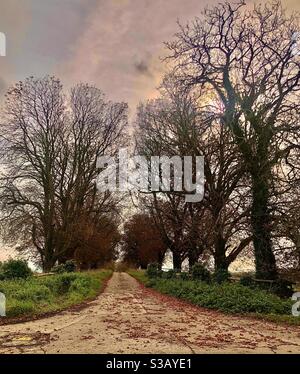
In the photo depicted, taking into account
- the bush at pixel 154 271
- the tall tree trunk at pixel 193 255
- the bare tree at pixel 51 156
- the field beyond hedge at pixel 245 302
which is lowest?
the bush at pixel 154 271

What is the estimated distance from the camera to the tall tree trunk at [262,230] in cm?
1727

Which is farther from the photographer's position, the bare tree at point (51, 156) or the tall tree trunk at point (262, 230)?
the bare tree at point (51, 156)

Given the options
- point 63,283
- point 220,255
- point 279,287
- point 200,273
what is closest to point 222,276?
point 220,255

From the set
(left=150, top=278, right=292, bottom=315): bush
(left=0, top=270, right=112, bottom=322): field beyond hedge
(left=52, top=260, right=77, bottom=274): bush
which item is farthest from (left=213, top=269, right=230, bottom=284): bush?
(left=52, top=260, right=77, bottom=274): bush

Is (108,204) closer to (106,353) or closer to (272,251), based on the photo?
(272,251)

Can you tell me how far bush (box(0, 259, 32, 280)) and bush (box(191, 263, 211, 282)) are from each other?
876 cm

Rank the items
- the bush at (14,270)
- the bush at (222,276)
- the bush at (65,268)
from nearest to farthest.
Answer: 1. the bush at (14,270)
2. the bush at (222,276)
3. the bush at (65,268)

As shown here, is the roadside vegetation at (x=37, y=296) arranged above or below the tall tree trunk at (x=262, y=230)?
below

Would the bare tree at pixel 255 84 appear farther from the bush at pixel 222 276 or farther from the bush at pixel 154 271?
the bush at pixel 154 271

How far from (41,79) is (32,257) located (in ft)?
57.0

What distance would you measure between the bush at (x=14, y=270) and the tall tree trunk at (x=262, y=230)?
11.0m

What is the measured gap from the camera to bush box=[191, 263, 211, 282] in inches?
849

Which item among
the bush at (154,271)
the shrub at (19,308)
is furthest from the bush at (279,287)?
the bush at (154,271)

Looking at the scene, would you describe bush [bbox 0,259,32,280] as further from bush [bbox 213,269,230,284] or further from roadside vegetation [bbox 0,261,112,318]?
bush [bbox 213,269,230,284]
